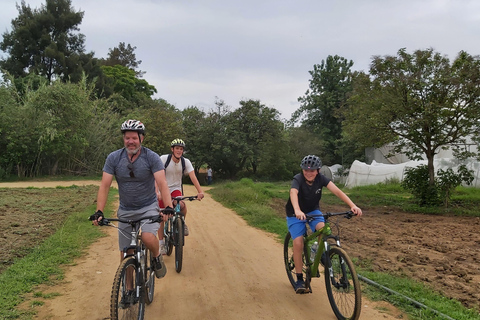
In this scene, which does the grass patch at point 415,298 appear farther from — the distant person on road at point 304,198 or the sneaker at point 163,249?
the sneaker at point 163,249

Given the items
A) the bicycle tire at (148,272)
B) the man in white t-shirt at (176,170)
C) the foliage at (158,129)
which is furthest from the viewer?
the foliage at (158,129)

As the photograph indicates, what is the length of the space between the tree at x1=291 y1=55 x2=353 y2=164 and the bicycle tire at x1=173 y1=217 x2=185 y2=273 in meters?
34.1

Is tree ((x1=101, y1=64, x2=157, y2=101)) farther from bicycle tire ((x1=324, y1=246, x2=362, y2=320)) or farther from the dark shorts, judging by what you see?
bicycle tire ((x1=324, y1=246, x2=362, y2=320))

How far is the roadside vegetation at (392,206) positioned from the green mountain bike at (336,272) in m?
0.85

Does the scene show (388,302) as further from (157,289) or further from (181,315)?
(157,289)

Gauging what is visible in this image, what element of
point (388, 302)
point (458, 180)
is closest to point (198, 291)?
point (388, 302)

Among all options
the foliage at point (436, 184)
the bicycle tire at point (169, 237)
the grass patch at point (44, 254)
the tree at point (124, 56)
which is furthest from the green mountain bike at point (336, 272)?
the tree at point (124, 56)

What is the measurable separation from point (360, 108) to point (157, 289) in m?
12.6

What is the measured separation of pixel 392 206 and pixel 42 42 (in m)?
37.4

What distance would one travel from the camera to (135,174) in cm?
382

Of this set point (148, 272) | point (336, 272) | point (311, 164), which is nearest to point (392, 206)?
point (311, 164)

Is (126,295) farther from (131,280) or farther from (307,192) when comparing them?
(307,192)

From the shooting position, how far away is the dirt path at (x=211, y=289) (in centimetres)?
414

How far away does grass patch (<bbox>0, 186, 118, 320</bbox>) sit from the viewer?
434 cm
